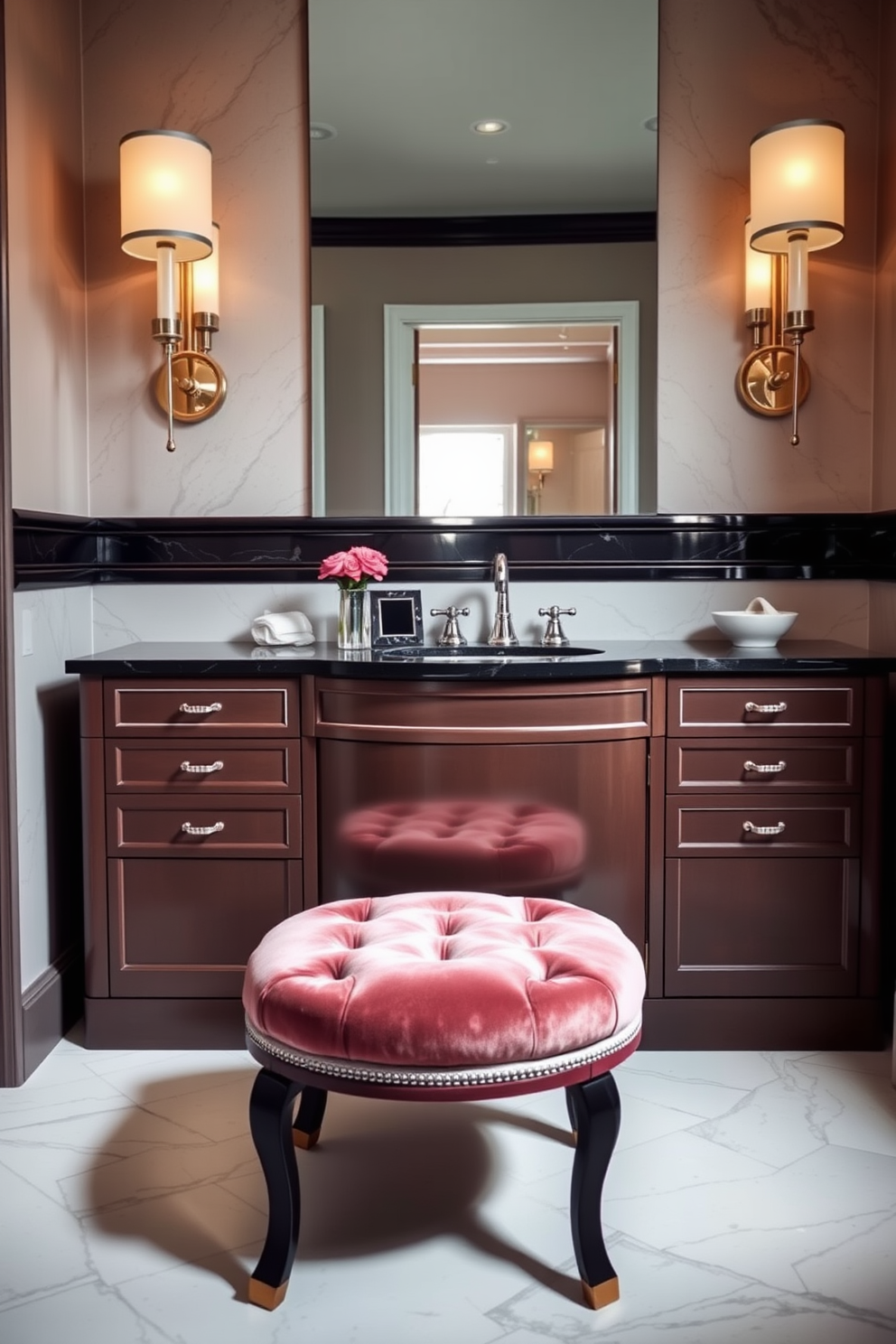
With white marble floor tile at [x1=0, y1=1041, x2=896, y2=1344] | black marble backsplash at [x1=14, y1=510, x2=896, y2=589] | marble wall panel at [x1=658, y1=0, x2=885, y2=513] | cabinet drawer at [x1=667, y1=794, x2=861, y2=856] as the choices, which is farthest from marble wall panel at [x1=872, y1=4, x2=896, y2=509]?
white marble floor tile at [x1=0, y1=1041, x2=896, y2=1344]

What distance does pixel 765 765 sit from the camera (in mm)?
2539

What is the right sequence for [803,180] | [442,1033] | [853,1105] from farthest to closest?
[803,180] → [853,1105] → [442,1033]

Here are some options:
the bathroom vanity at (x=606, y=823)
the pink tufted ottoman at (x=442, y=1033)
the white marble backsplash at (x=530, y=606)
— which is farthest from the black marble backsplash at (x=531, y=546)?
the pink tufted ottoman at (x=442, y=1033)

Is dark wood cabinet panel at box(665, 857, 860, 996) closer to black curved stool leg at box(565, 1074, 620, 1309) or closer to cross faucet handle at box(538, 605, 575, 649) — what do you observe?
cross faucet handle at box(538, 605, 575, 649)

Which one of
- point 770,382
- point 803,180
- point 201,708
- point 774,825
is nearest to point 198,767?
point 201,708

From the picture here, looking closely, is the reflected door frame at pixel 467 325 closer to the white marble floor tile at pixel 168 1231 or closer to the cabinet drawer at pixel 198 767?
the cabinet drawer at pixel 198 767

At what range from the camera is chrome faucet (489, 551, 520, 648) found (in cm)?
289

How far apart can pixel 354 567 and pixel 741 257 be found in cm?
122

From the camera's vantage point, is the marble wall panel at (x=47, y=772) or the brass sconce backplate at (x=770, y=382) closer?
the marble wall panel at (x=47, y=772)

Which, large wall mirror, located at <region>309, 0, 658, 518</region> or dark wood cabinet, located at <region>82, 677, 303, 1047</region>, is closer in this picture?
dark wood cabinet, located at <region>82, 677, 303, 1047</region>

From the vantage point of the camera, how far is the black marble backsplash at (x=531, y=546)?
296cm

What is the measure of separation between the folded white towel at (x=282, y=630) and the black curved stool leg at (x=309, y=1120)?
3.54 ft

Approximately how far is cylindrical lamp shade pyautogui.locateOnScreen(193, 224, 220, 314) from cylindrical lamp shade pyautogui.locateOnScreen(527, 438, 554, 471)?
0.85m

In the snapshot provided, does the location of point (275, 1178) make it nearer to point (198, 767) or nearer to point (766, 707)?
point (198, 767)
